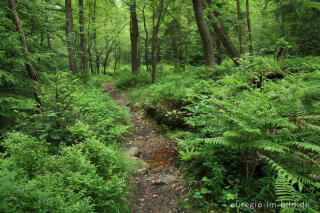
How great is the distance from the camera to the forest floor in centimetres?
344

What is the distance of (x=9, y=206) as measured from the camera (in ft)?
6.33

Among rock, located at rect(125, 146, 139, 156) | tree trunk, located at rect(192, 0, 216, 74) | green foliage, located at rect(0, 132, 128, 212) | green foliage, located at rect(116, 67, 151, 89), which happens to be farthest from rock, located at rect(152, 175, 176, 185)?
green foliage, located at rect(116, 67, 151, 89)

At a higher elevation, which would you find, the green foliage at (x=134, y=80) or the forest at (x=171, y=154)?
the green foliage at (x=134, y=80)

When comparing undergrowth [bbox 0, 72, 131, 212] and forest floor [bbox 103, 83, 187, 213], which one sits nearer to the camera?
undergrowth [bbox 0, 72, 131, 212]

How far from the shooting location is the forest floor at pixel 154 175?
3.44 m

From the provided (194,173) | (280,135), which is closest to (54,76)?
(194,173)

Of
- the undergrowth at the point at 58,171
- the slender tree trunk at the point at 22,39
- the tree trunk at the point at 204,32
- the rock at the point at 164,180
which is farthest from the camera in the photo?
the tree trunk at the point at 204,32

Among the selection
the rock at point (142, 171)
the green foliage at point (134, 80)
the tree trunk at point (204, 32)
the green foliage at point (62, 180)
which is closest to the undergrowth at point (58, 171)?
the green foliage at point (62, 180)

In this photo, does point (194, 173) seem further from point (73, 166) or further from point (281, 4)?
point (281, 4)

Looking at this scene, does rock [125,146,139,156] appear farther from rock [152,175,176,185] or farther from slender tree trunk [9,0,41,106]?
slender tree trunk [9,0,41,106]

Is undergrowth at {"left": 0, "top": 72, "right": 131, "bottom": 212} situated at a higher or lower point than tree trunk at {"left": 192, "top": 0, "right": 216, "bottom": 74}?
lower

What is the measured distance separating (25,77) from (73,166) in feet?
16.2

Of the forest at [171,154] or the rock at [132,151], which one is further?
the rock at [132,151]

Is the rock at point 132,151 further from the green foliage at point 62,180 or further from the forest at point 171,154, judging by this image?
the green foliage at point 62,180
